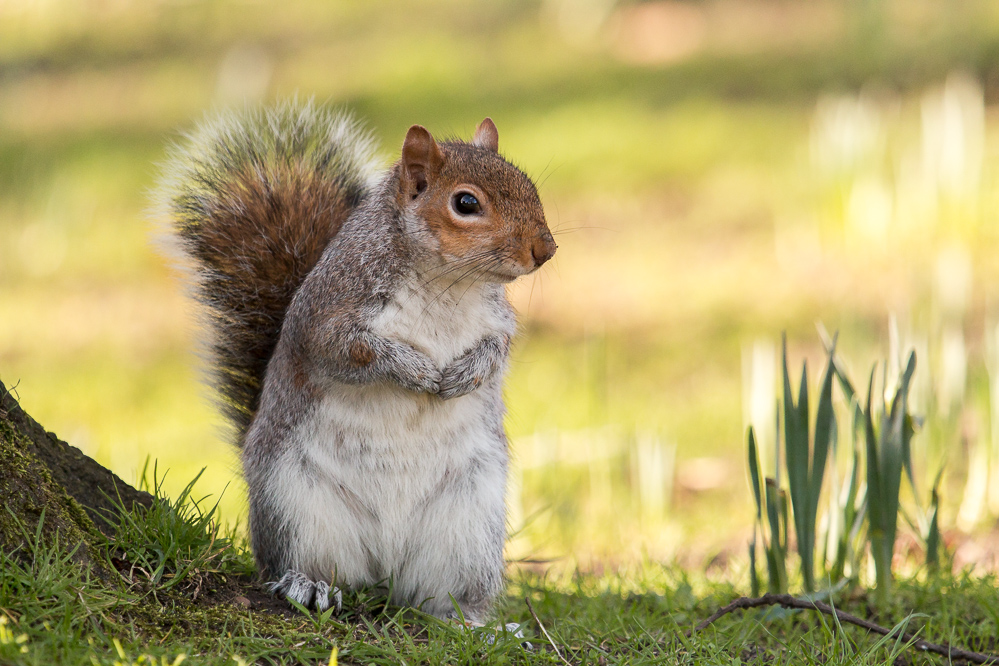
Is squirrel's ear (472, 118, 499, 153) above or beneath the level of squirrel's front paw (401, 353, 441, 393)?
above

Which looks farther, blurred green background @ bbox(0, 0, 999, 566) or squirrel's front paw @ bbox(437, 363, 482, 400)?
blurred green background @ bbox(0, 0, 999, 566)

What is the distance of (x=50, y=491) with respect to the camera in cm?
149

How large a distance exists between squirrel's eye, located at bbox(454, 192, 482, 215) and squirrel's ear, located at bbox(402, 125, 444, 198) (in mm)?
84

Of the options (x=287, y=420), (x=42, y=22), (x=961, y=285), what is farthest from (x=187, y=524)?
(x=42, y=22)

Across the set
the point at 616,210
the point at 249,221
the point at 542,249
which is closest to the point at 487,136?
the point at 542,249

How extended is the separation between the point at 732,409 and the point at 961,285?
1.29 m

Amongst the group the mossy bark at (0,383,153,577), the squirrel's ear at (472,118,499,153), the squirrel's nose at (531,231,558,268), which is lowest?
the mossy bark at (0,383,153,577)

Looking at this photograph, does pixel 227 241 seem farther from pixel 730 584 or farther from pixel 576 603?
pixel 730 584

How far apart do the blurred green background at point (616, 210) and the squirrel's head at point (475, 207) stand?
38 centimetres

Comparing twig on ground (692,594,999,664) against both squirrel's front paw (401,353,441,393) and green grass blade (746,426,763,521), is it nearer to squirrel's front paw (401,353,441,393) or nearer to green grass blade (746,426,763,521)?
green grass blade (746,426,763,521)

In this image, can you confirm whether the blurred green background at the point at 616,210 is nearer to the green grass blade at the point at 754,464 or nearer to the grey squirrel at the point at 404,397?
the grey squirrel at the point at 404,397

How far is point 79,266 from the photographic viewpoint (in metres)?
5.07

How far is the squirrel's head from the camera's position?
164 cm

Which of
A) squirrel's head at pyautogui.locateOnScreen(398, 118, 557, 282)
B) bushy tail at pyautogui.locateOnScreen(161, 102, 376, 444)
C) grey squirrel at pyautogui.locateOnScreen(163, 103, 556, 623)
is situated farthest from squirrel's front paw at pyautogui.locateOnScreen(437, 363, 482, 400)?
bushy tail at pyautogui.locateOnScreen(161, 102, 376, 444)
